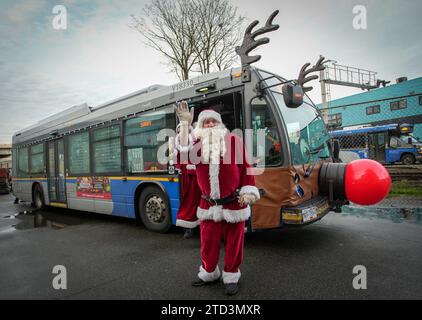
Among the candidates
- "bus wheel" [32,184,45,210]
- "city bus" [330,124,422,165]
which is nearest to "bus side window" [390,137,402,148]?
"city bus" [330,124,422,165]

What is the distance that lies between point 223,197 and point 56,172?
7.57 metres

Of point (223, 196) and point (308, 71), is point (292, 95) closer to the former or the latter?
point (223, 196)

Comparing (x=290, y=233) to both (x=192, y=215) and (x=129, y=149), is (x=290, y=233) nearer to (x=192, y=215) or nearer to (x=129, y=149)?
(x=192, y=215)

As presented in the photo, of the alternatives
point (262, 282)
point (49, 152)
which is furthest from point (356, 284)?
point (49, 152)

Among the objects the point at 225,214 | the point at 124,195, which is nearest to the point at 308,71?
the point at 225,214

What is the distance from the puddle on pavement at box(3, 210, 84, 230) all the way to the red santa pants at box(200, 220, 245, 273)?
17.0 feet

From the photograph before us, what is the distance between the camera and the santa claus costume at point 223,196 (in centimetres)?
305

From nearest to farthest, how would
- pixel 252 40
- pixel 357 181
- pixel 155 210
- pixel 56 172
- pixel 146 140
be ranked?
1. pixel 357 181
2. pixel 252 40
3. pixel 155 210
4. pixel 146 140
5. pixel 56 172

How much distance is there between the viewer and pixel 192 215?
3.54 meters

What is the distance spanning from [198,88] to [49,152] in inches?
258

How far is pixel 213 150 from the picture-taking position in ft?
10.2

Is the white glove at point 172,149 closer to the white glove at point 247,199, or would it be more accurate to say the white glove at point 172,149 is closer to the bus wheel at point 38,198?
the white glove at point 247,199

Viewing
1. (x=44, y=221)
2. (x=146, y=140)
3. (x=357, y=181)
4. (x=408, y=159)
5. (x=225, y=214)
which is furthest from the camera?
(x=408, y=159)
